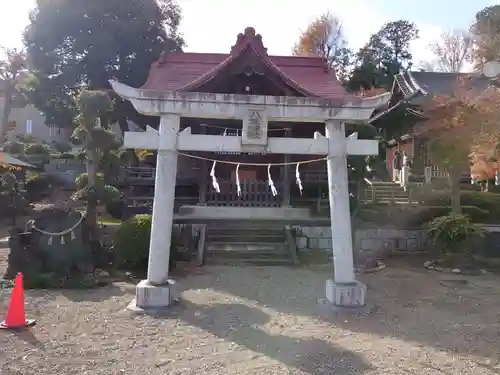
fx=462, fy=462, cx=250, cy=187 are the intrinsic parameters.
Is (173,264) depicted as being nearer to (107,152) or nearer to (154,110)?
(154,110)

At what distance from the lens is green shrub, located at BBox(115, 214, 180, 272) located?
11.3 m

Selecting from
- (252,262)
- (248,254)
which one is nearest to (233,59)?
(248,254)

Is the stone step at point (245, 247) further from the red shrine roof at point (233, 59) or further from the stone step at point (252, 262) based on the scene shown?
the red shrine roof at point (233, 59)

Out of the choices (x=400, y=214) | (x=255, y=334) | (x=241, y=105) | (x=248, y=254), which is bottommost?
(x=255, y=334)

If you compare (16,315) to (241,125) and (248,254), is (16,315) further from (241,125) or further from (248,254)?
(241,125)

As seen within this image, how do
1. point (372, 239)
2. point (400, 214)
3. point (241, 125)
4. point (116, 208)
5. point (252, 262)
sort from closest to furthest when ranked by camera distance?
1. point (252, 262)
2. point (372, 239)
3. point (241, 125)
4. point (400, 214)
5. point (116, 208)

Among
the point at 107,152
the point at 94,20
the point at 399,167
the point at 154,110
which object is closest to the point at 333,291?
the point at 154,110

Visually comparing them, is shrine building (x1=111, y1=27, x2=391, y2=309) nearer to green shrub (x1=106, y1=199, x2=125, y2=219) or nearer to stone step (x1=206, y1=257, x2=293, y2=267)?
stone step (x1=206, y1=257, x2=293, y2=267)

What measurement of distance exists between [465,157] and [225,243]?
869cm

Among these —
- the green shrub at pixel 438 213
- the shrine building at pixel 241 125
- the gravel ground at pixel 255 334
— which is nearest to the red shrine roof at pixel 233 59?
the shrine building at pixel 241 125

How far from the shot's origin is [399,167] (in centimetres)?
2655

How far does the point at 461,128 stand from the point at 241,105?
8.98 metres

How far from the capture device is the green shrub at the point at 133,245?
1128 cm

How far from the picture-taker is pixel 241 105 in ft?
27.4
